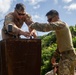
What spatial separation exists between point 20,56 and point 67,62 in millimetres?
974

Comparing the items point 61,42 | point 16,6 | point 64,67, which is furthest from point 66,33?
point 16,6

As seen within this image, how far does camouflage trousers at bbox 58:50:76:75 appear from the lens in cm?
660

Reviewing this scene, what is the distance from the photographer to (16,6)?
21.7ft

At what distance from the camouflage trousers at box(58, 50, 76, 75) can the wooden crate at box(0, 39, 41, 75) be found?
23.0 inches

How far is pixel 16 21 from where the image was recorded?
22.4 ft

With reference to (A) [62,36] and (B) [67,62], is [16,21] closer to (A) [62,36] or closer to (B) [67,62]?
(A) [62,36]

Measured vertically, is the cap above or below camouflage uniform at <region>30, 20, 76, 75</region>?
above

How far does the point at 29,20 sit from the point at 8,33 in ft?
1.64

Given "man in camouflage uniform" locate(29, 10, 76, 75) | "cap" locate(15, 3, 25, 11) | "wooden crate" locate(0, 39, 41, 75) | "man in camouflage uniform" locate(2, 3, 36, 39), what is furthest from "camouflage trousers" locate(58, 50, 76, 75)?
"cap" locate(15, 3, 25, 11)

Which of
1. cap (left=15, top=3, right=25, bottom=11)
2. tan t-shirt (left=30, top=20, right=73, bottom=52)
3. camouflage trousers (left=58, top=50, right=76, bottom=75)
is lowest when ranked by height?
camouflage trousers (left=58, top=50, right=76, bottom=75)

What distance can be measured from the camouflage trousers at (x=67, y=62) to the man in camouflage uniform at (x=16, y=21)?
0.69m

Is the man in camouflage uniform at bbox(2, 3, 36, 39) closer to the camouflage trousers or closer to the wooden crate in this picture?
the wooden crate

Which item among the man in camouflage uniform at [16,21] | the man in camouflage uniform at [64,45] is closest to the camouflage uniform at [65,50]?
the man in camouflage uniform at [64,45]

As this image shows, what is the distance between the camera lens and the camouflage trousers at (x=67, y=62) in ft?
21.6
